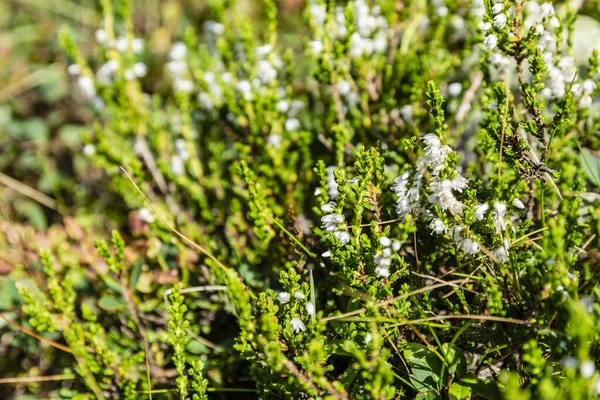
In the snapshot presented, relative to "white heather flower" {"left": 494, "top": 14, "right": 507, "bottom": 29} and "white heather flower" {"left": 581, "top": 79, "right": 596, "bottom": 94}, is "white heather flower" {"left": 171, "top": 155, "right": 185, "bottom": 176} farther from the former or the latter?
"white heather flower" {"left": 581, "top": 79, "right": 596, "bottom": 94}

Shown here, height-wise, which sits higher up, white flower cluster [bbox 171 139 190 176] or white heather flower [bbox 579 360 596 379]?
white flower cluster [bbox 171 139 190 176]

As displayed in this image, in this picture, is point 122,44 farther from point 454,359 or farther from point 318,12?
point 454,359

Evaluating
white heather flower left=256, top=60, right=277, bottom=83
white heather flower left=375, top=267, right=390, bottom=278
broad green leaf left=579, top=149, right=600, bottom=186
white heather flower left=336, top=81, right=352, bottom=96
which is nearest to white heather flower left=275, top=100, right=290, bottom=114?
white heather flower left=256, top=60, right=277, bottom=83

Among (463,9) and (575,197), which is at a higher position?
(463,9)

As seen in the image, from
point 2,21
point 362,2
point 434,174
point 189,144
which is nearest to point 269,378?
point 434,174

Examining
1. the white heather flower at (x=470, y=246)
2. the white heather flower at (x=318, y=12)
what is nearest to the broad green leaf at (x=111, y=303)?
the white heather flower at (x=470, y=246)

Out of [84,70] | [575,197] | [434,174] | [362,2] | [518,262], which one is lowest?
[518,262]

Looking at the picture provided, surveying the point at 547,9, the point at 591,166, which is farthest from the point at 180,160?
the point at 591,166

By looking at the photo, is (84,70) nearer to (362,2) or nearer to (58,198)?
(58,198)
